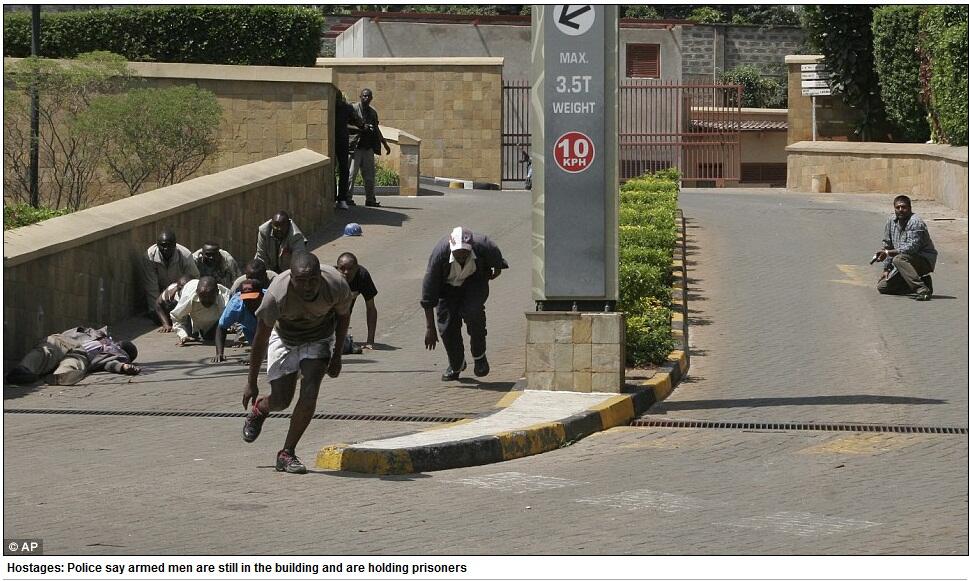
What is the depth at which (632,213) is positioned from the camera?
57.4 feet

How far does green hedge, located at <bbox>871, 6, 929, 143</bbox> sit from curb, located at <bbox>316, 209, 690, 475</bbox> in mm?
17287

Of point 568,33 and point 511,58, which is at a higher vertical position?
point 511,58

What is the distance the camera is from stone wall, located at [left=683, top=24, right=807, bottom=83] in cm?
4703

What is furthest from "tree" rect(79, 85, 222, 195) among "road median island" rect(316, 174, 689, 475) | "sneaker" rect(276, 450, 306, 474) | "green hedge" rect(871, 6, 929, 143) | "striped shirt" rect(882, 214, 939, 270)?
"green hedge" rect(871, 6, 929, 143)

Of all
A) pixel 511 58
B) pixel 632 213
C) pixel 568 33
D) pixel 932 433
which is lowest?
pixel 932 433

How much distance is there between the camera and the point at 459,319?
12008 millimetres

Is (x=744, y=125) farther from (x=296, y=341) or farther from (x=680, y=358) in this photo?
(x=296, y=341)

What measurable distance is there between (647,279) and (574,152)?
2.57 metres

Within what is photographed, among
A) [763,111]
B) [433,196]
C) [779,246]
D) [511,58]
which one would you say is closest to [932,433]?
[779,246]

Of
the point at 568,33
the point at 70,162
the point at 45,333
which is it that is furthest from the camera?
the point at 70,162

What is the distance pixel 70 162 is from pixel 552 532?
16.5 metres

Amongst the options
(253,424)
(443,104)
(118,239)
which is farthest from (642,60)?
(253,424)
